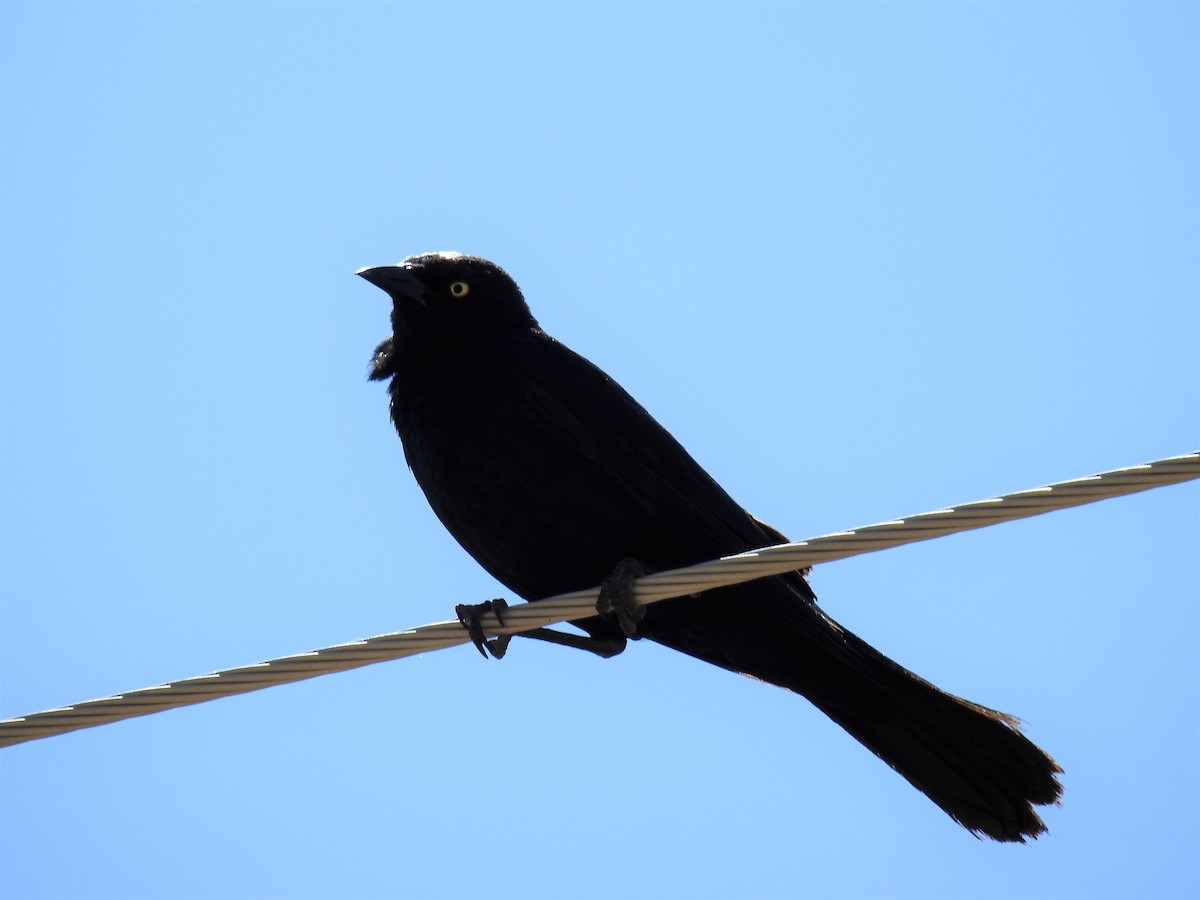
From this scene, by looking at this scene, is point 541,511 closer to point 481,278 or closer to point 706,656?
point 706,656

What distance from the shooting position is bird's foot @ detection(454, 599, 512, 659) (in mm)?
5113

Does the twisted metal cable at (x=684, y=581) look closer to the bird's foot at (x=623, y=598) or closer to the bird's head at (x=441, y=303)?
the bird's foot at (x=623, y=598)

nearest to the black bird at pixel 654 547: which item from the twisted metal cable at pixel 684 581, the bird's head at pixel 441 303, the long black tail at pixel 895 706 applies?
the long black tail at pixel 895 706

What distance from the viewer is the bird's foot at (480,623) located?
16.8 feet

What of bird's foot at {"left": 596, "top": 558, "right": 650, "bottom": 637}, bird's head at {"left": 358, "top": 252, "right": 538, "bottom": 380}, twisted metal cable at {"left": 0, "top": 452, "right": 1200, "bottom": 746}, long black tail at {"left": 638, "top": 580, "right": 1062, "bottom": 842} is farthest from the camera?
bird's head at {"left": 358, "top": 252, "right": 538, "bottom": 380}

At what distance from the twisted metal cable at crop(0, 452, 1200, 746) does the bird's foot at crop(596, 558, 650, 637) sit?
36 cm

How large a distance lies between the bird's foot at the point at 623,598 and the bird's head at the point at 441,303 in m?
1.59

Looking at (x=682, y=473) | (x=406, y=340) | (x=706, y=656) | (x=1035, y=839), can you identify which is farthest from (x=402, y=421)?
(x=1035, y=839)

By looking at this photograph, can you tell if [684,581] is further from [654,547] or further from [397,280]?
[397,280]

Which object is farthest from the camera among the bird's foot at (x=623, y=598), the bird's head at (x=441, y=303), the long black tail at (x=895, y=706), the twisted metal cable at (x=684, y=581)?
the bird's head at (x=441, y=303)

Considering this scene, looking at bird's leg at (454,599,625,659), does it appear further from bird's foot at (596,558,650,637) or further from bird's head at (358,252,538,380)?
bird's head at (358,252,538,380)

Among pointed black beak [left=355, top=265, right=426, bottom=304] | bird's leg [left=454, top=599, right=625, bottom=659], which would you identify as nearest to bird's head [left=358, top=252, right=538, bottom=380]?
pointed black beak [left=355, top=265, right=426, bottom=304]

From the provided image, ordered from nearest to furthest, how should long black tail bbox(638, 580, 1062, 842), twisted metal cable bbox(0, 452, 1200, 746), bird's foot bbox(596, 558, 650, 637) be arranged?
twisted metal cable bbox(0, 452, 1200, 746) → bird's foot bbox(596, 558, 650, 637) → long black tail bbox(638, 580, 1062, 842)

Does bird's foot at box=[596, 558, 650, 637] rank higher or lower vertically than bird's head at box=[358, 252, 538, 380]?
lower
